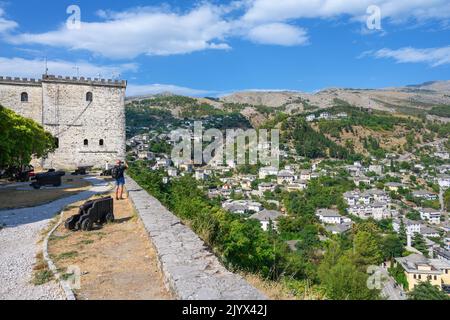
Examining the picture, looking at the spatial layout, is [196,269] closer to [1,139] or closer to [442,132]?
[1,139]

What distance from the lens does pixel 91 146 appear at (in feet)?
80.8

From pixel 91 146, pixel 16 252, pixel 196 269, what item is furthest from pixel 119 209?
pixel 91 146

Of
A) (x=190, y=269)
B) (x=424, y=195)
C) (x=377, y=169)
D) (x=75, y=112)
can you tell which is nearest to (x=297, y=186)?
(x=424, y=195)

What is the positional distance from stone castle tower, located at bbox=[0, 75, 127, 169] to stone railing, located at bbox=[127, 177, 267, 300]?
19357 mm

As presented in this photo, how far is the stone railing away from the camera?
357 centimetres

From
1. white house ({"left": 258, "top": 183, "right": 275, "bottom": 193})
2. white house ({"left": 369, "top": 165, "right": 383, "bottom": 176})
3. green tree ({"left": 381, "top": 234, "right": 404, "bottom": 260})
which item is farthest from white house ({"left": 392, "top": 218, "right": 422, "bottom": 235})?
white house ({"left": 369, "top": 165, "right": 383, "bottom": 176})

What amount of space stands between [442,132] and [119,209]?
148 m

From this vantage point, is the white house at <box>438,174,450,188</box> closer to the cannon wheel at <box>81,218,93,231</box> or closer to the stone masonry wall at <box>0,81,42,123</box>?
the stone masonry wall at <box>0,81,42,123</box>

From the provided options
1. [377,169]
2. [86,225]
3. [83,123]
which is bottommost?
[377,169]

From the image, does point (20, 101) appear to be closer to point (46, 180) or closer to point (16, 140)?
point (16, 140)

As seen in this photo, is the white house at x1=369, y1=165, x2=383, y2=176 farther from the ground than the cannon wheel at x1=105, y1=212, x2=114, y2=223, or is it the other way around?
the cannon wheel at x1=105, y1=212, x2=114, y2=223

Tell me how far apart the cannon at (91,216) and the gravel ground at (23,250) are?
0.69 metres

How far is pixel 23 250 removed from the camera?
236 inches

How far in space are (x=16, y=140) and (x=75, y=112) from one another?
29.5ft
